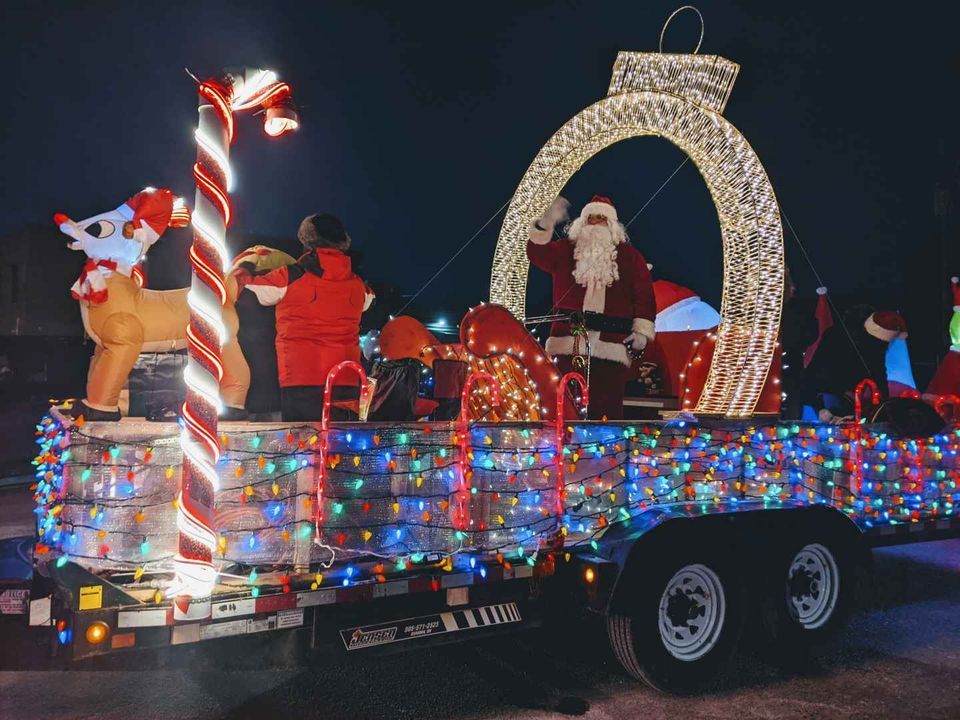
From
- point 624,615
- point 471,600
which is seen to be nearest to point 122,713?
point 471,600

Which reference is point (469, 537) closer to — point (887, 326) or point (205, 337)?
point (205, 337)

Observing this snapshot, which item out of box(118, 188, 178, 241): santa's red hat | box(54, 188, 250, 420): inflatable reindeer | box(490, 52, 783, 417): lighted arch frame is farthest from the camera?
box(490, 52, 783, 417): lighted arch frame

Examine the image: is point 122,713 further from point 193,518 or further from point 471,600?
point 471,600

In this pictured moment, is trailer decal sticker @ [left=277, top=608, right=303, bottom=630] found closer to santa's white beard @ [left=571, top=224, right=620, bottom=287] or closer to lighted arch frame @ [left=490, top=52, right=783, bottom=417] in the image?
lighted arch frame @ [left=490, top=52, right=783, bottom=417]

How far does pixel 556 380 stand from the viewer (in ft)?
18.1

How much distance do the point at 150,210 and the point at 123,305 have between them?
23.9 inches

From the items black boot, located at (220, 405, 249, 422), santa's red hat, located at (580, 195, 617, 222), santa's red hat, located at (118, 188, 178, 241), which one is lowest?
black boot, located at (220, 405, 249, 422)

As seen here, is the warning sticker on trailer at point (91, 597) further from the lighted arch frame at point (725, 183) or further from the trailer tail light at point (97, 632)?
the lighted arch frame at point (725, 183)

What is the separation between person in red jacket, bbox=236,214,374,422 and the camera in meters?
4.61

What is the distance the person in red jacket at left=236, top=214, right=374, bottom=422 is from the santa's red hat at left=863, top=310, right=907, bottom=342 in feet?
18.7

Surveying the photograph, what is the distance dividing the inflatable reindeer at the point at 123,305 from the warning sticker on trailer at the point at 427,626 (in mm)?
1816

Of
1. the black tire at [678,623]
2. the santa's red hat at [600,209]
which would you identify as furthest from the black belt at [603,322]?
the black tire at [678,623]

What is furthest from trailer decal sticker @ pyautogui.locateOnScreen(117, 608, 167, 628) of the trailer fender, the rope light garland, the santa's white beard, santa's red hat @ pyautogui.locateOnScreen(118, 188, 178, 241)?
the santa's white beard

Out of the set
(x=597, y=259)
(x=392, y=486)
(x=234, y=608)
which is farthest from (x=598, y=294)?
(x=234, y=608)
